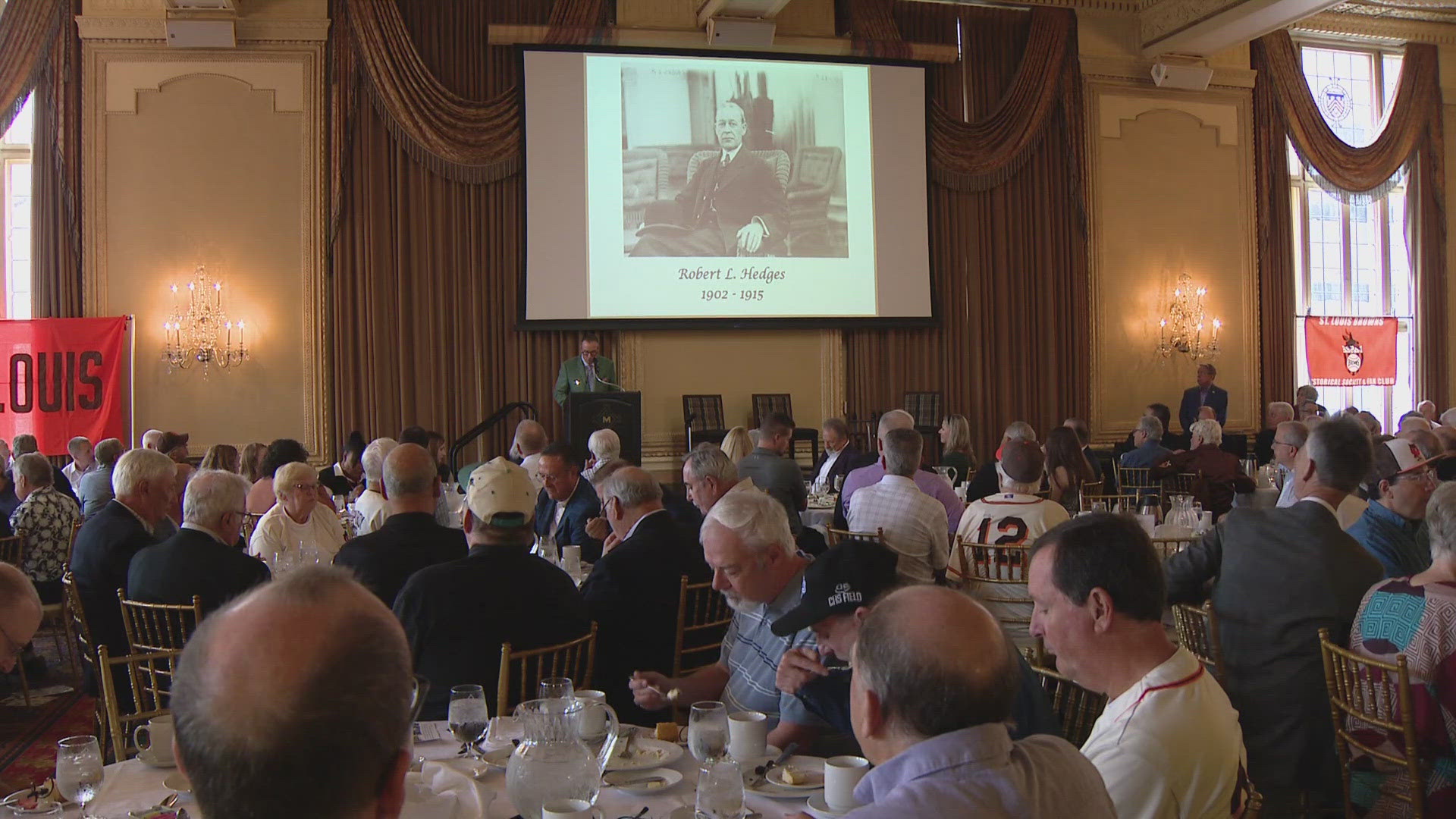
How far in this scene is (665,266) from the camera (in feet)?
37.3

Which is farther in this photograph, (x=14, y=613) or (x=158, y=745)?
(x=158, y=745)

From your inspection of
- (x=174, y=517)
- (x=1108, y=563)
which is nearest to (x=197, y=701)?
(x=1108, y=563)

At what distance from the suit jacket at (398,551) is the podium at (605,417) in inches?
214

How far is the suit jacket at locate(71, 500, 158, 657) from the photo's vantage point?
456 centimetres

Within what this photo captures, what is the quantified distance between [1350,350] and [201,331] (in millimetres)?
12833

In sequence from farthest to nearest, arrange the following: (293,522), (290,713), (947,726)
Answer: (293,522), (947,726), (290,713)

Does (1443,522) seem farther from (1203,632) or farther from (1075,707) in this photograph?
(1075,707)

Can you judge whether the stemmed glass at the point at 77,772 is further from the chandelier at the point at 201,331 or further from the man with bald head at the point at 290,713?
the chandelier at the point at 201,331

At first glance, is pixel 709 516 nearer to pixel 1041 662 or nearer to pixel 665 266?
pixel 1041 662

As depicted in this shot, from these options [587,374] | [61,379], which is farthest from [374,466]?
[61,379]

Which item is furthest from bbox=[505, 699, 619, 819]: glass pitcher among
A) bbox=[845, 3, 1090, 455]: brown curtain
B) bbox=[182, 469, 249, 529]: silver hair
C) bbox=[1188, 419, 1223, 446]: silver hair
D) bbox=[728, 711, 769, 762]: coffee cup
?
bbox=[845, 3, 1090, 455]: brown curtain

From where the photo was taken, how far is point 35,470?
6648 millimetres

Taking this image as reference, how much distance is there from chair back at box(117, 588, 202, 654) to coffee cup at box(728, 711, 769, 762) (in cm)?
228

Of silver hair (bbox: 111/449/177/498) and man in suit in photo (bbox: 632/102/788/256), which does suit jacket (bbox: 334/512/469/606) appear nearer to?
silver hair (bbox: 111/449/177/498)
